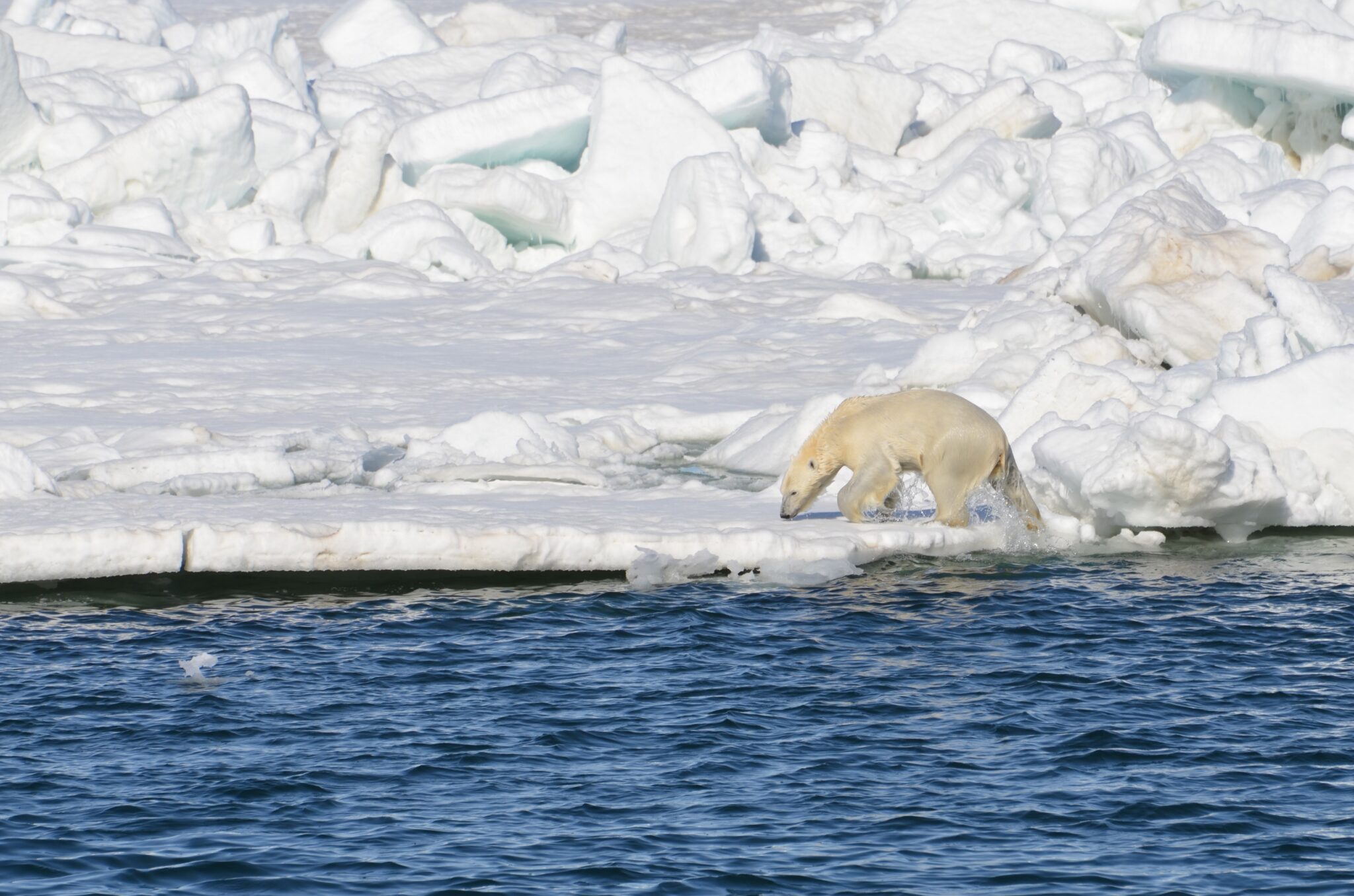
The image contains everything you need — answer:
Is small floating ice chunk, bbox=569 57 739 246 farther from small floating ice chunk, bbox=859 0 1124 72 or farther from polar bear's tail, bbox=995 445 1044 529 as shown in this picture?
polar bear's tail, bbox=995 445 1044 529

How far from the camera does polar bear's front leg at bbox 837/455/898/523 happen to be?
1108cm

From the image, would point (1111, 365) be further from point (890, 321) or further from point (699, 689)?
point (699, 689)

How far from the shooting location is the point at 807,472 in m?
11.2

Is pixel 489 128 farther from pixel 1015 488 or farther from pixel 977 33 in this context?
pixel 1015 488

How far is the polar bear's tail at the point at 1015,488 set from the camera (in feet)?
36.7

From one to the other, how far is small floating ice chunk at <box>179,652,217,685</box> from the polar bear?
3.95 metres

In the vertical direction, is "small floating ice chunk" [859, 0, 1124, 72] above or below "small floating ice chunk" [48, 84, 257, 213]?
above

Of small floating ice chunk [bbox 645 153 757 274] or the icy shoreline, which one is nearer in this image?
the icy shoreline

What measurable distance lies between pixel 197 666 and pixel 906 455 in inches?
177

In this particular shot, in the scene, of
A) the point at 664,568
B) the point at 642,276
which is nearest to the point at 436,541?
the point at 664,568

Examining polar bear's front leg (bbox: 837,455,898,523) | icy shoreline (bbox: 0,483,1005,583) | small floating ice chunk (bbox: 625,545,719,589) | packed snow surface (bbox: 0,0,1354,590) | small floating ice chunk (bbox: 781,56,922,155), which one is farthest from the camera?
small floating ice chunk (bbox: 781,56,922,155)

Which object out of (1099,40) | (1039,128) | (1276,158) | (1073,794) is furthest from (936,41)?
(1073,794)

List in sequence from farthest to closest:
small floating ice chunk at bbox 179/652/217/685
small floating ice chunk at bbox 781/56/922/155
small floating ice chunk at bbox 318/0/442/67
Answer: small floating ice chunk at bbox 318/0/442/67 → small floating ice chunk at bbox 781/56/922/155 → small floating ice chunk at bbox 179/652/217/685

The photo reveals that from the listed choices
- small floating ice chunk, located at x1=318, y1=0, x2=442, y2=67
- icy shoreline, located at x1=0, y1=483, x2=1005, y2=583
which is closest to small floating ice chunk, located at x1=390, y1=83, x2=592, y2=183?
small floating ice chunk, located at x1=318, y1=0, x2=442, y2=67
